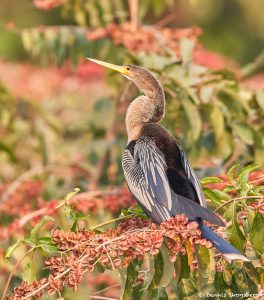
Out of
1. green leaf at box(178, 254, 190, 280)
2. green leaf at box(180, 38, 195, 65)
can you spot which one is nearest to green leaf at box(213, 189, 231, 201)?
green leaf at box(178, 254, 190, 280)

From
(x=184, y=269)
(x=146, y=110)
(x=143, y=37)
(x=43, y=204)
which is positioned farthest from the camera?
(x=143, y=37)

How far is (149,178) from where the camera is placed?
350 centimetres

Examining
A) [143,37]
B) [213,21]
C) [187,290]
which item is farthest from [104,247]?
[213,21]

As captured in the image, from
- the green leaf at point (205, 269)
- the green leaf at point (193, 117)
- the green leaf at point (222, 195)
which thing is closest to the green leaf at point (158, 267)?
the green leaf at point (205, 269)

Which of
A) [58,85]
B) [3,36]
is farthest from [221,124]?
[3,36]

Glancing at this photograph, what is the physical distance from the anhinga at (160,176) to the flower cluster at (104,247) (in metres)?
0.11

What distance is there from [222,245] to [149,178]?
53cm

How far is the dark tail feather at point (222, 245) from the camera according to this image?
9.82 ft

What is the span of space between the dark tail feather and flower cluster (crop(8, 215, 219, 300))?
5 cm

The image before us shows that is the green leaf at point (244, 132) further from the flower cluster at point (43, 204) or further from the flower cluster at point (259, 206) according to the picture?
the flower cluster at point (259, 206)

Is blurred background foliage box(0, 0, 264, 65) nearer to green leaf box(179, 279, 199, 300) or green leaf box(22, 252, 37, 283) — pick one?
green leaf box(22, 252, 37, 283)

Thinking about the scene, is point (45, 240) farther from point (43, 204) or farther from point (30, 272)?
point (43, 204)

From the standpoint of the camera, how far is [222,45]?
54.7ft

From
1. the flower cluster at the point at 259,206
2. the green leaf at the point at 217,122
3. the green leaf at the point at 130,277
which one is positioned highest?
the green leaf at the point at 217,122
